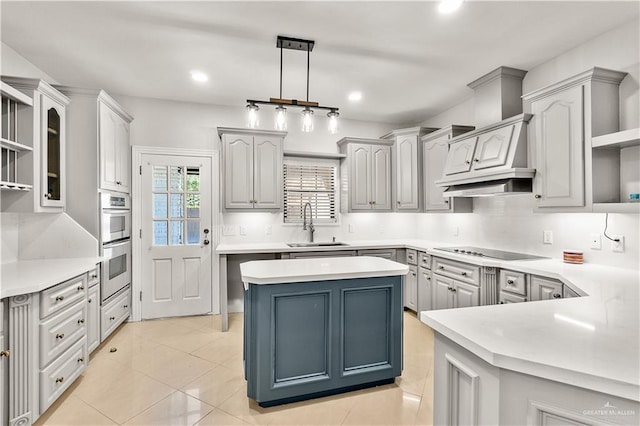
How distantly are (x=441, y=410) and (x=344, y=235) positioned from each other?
3385 mm

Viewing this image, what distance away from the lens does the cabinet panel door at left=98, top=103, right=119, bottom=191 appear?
2949 mm

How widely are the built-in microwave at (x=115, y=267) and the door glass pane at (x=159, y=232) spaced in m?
0.28

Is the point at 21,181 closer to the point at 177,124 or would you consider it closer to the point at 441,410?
the point at 177,124

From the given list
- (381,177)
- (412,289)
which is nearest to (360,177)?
(381,177)

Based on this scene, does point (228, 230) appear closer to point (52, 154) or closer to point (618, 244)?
point (52, 154)

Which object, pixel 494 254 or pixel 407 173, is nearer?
pixel 494 254

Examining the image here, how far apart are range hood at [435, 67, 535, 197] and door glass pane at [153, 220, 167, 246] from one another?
329 centimetres

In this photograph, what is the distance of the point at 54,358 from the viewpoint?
2035 millimetres

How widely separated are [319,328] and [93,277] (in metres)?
1.98

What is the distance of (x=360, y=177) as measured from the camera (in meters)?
4.23

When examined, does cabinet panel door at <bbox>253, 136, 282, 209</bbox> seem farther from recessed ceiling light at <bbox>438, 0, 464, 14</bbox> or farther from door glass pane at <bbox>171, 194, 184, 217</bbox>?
recessed ceiling light at <bbox>438, 0, 464, 14</bbox>

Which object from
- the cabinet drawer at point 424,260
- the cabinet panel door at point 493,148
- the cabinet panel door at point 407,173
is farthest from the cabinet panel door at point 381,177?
the cabinet panel door at point 493,148

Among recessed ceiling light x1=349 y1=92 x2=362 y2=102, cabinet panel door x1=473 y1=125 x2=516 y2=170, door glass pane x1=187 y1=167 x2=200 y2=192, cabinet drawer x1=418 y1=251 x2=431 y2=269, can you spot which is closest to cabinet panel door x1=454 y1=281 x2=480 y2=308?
cabinet drawer x1=418 y1=251 x2=431 y2=269

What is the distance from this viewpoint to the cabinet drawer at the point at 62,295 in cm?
194
